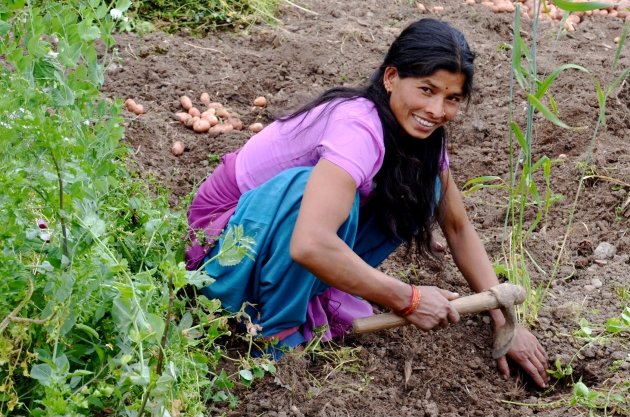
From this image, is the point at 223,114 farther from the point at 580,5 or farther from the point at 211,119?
the point at 580,5

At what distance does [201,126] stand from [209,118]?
0.07 m

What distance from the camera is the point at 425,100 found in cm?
246

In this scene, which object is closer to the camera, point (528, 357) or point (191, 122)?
point (528, 357)

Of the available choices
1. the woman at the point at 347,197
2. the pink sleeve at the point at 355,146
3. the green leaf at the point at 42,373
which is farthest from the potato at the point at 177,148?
the green leaf at the point at 42,373

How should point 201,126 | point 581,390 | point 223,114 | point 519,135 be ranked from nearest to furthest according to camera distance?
point 581,390 < point 519,135 < point 201,126 < point 223,114

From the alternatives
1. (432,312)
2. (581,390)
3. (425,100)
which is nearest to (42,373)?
(432,312)

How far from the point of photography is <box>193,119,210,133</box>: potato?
3.74 metres

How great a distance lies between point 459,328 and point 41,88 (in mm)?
1402

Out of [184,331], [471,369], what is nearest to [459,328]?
[471,369]

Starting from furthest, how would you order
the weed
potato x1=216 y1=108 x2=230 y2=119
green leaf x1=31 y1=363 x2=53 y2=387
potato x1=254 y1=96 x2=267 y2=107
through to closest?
the weed → potato x1=254 y1=96 x2=267 y2=107 → potato x1=216 y1=108 x2=230 y2=119 → green leaf x1=31 y1=363 x2=53 y2=387

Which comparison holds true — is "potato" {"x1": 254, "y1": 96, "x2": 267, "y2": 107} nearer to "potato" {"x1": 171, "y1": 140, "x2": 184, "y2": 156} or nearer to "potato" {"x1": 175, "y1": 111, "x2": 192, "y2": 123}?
"potato" {"x1": 175, "y1": 111, "x2": 192, "y2": 123}

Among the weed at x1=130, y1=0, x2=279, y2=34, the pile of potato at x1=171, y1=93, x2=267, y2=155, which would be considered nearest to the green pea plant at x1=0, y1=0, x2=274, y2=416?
the pile of potato at x1=171, y1=93, x2=267, y2=155

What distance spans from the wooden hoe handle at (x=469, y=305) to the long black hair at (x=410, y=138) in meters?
0.24

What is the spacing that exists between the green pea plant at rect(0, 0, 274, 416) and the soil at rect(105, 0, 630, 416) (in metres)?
0.40
